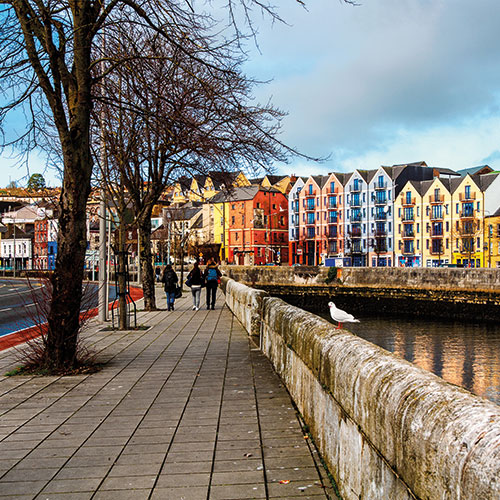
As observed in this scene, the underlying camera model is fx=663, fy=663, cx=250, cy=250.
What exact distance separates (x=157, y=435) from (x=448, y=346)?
2598 centimetres

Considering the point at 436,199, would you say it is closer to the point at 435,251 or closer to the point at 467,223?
the point at 435,251

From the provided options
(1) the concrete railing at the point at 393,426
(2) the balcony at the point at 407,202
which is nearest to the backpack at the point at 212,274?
(1) the concrete railing at the point at 393,426

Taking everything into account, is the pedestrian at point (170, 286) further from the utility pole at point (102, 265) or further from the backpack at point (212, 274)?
the utility pole at point (102, 265)

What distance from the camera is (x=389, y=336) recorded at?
3450cm

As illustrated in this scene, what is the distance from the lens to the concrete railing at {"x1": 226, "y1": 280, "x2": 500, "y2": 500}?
2287mm

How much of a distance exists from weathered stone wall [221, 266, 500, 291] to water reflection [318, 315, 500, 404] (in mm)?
5721

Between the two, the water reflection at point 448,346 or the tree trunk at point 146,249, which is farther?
the tree trunk at point 146,249

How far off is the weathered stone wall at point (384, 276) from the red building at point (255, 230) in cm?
4538

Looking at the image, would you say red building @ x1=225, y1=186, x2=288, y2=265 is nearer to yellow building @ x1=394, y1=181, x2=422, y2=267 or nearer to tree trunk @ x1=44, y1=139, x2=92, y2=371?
yellow building @ x1=394, y1=181, x2=422, y2=267

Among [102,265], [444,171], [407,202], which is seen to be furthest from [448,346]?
[444,171]

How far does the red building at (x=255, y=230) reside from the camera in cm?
11506

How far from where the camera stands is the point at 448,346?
30141 millimetres

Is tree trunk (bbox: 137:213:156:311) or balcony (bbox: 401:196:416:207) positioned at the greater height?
balcony (bbox: 401:196:416:207)

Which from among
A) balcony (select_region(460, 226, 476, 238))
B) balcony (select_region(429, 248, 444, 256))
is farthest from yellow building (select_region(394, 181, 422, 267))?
balcony (select_region(460, 226, 476, 238))
